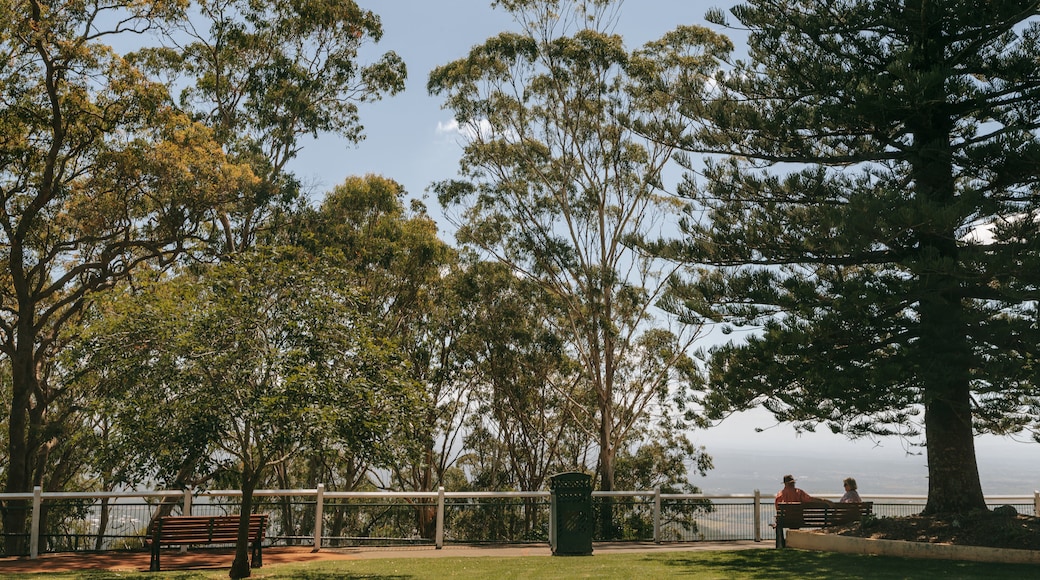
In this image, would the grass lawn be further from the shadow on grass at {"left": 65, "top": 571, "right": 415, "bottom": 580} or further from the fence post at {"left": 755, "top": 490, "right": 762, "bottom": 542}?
the fence post at {"left": 755, "top": 490, "right": 762, "bottom": 542}

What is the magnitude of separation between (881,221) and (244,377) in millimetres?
8556

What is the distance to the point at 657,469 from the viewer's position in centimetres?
3080

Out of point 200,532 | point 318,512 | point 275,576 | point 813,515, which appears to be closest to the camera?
point 275,576

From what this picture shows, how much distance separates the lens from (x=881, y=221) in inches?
468

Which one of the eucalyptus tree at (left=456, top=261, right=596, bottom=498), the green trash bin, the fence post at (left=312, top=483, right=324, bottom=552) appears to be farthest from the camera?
the eucalyptus tree at (left=456, top=261, right=596, bottom=498)

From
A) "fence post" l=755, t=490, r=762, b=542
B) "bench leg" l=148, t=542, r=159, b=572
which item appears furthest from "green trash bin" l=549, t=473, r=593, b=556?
"bench leg" l=148, t=542, r=159, b=572

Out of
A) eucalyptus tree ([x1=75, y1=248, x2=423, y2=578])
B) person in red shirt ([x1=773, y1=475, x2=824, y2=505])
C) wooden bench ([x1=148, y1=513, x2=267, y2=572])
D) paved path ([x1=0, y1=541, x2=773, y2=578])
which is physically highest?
eucalyptus tree ([x1=75, y1=248, x2=423, y2=578])

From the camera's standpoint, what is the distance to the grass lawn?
10.3 m

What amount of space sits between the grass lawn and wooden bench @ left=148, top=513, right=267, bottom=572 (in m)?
0.40

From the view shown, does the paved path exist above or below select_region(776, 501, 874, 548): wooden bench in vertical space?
below

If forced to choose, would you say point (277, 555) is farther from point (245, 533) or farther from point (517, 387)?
point (517, 387)

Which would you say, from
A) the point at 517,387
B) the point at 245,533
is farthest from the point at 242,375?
the point at 517,387

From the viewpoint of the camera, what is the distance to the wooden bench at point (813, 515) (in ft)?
45.1

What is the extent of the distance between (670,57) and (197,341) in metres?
17.8
